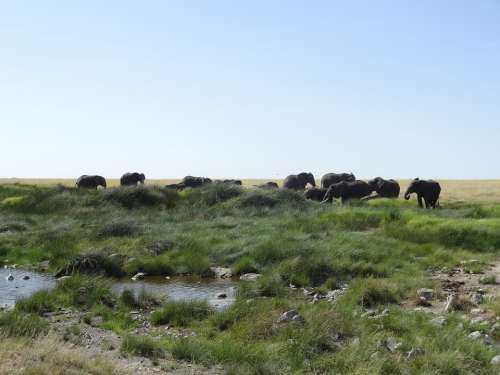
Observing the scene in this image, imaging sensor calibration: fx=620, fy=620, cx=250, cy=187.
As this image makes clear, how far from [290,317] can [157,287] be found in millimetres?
5649

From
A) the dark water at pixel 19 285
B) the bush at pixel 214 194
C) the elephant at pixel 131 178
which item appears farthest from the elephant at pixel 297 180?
the dark water at pixel 19 285

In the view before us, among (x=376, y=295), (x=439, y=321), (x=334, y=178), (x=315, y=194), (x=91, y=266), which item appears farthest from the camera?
(x=334, y=178)

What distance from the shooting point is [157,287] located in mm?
14891

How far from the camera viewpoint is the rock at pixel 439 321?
9.97 meters

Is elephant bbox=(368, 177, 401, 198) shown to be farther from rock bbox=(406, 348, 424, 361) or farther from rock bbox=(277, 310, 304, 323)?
rock bbox=(406, 348, 424, 361)

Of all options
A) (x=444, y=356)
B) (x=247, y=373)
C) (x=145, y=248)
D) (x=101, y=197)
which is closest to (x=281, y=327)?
(x=247, y=373)

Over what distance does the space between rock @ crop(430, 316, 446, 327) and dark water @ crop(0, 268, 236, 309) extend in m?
4.23

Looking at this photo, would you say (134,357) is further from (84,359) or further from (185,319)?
(185,319)

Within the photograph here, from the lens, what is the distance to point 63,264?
16516mm

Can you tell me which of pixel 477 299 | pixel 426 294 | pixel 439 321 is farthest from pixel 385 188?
pixel 439 321

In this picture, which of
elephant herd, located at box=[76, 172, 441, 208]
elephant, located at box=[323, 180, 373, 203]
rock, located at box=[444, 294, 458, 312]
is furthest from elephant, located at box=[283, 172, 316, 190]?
rock, located at box=[444, 294, 458, 312]

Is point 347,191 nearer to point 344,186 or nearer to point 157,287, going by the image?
point 344,186

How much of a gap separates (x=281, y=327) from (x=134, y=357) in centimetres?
231

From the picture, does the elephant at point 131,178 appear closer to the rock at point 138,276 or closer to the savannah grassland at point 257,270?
the savannah grassland at point 257,270
